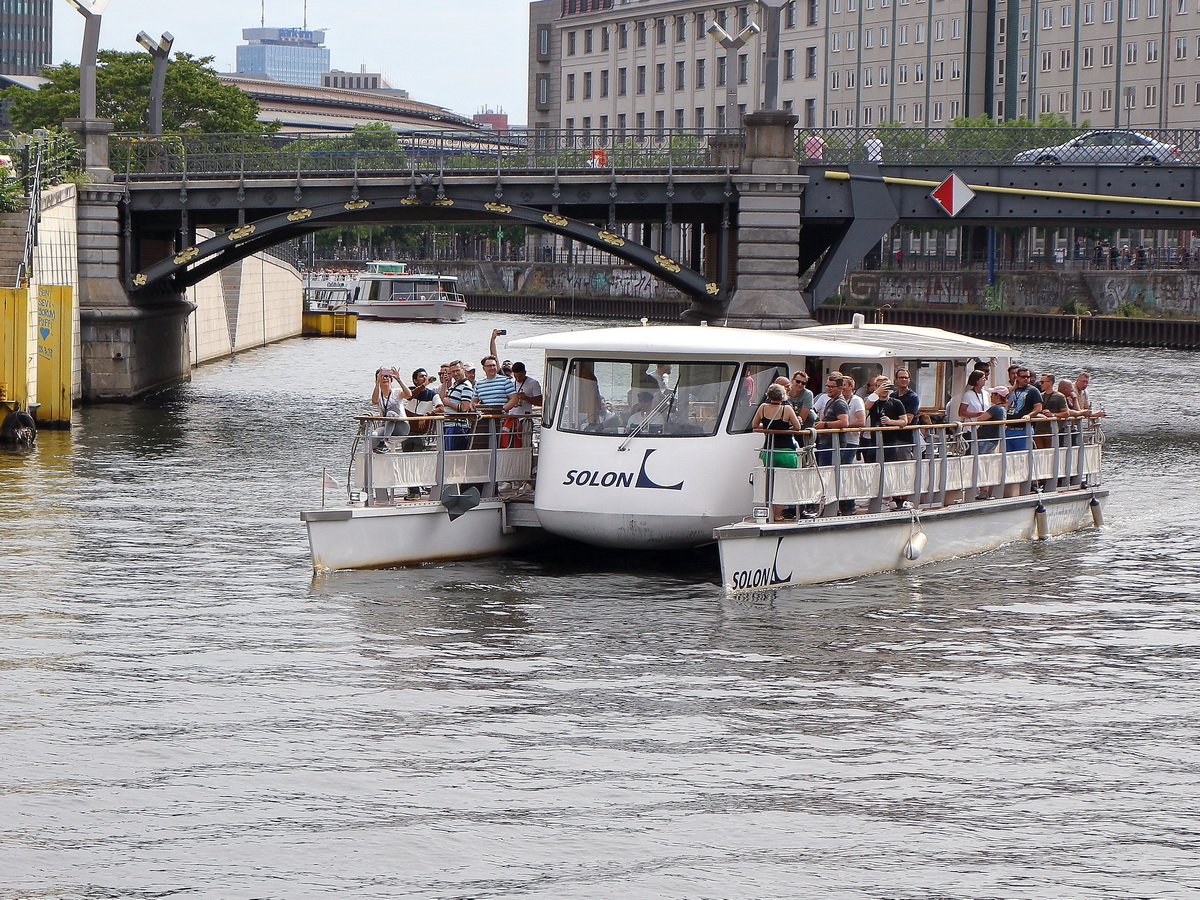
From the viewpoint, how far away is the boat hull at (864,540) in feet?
73.0

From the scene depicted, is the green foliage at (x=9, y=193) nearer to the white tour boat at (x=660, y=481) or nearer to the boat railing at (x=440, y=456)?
the boat railing at (x=440, y=456)

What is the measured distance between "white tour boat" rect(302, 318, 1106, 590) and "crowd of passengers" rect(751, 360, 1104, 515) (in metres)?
0.24

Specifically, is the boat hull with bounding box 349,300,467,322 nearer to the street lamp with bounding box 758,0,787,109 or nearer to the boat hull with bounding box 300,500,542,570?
the street lamp with bounding box 758,0,787,109

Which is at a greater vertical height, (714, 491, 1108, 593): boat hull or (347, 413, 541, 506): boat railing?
(347, 413, 541, 506): boat railing

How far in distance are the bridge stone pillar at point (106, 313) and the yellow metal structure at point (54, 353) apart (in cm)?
786

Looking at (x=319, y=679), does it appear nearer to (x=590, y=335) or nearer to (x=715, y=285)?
(x=590, y=335)

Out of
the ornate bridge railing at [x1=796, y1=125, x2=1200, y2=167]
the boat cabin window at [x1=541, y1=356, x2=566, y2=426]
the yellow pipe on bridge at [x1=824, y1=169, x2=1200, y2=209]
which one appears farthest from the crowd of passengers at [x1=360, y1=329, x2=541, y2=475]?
the yellow pipe on bridge at [x1=824, y1=169, x2=1200, y2=209]

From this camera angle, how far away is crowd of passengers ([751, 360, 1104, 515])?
75.4 ft

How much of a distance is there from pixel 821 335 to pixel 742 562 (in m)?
5.92

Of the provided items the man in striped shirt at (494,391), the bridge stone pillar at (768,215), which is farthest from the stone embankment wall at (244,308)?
the man in striped shirt at (494,391)

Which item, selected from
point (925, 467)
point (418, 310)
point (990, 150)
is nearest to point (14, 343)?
point (925, 467)

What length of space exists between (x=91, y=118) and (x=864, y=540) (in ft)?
108

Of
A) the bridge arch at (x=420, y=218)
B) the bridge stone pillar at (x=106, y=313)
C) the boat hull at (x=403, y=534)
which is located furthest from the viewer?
the bridge arch at (x=420, y=218)

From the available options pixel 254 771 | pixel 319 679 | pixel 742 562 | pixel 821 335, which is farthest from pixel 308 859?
pixel 821 335
